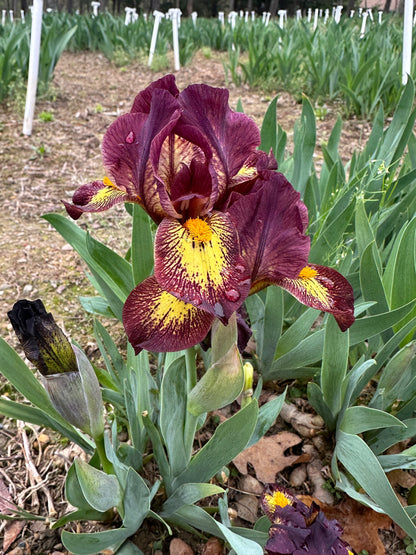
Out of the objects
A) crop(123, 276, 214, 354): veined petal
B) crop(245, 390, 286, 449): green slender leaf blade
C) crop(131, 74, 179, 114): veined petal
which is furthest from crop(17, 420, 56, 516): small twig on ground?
crop(131, 74, 179, 114): veined petal

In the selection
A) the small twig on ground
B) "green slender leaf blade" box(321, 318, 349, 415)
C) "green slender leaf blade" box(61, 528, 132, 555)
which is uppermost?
"green slender leaf blade" box(321, 318, 349, 415)

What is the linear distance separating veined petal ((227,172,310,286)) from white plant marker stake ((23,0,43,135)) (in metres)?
2.75

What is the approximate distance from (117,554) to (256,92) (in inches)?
185

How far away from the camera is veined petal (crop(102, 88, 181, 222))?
63 cm

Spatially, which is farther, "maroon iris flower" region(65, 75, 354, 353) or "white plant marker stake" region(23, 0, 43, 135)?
"white plant marker stake" region(23, 0, 43, 135)

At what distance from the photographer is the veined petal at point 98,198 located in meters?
0.73

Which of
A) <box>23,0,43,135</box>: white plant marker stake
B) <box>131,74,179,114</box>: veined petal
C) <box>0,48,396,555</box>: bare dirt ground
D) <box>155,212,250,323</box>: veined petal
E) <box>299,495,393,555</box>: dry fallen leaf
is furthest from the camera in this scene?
<box>23,0,43,135</box>: white plant marker stake

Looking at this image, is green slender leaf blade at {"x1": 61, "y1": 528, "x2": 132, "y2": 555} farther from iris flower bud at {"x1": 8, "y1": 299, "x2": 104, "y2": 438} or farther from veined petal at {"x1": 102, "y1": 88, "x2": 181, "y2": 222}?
veined petal at {"x1": 102, "y1": 88, "x2": 181, "y2": 222}

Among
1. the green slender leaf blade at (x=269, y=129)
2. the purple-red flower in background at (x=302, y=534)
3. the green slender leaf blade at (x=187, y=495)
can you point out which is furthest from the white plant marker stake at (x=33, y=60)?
the purple-red flower in background at (x=302, y=534)

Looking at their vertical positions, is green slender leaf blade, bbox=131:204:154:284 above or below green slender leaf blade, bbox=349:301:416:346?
above

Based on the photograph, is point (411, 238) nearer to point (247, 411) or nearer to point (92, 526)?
point (247, 411)

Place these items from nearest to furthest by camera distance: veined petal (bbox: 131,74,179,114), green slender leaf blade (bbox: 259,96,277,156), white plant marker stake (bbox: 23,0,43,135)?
veined petal (bbox: 131,74,179,114)
green slender leaf blade (bbox: 259,96,277,156)
white plant marker stake (bbox: 23,0,43,135)

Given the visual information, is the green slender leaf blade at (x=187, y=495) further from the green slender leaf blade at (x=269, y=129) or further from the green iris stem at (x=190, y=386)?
the green slender leaf blade at (x=269, y=129)

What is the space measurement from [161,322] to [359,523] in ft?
2.53
